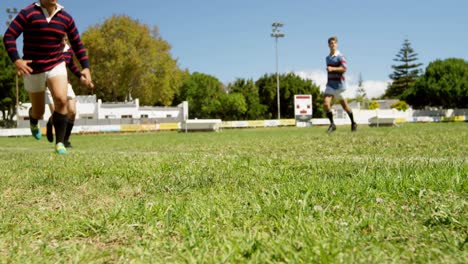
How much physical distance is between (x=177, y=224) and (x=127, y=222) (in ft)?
0.92

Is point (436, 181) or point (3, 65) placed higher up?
point (3, 65)

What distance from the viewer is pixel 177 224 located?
190cm

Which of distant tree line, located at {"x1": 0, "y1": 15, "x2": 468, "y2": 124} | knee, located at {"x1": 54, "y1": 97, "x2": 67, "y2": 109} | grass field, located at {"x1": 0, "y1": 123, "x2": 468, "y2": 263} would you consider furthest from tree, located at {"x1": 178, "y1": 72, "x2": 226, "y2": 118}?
grass field, located at {"x1": 0, "y1": 123, "x2": 468, "y2": 263}

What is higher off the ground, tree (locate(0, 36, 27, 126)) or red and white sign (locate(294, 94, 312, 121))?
tree (locate(0, 36, 27, 126))

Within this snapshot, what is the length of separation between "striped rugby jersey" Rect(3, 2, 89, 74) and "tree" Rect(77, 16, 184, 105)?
4264 cm

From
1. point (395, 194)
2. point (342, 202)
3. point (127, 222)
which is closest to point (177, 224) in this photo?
point (127, 222)

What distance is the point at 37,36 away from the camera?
236 inches

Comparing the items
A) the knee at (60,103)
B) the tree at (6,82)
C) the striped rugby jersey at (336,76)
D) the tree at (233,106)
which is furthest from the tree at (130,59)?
the knee at (60,103)

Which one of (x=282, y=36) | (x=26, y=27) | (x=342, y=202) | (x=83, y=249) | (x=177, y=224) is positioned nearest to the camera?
(x=83, y=249)

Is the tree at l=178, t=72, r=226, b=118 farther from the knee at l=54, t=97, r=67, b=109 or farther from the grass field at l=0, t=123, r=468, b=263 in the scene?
the grass field at l=0, t=123, r=468, b=263

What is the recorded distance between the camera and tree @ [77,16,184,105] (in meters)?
47.5

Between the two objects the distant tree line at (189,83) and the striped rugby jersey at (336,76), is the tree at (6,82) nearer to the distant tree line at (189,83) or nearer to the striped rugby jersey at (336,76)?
the distant tree line at (189,83)

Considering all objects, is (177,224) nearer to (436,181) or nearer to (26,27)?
(436,181)

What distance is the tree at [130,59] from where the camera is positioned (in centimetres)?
4747
